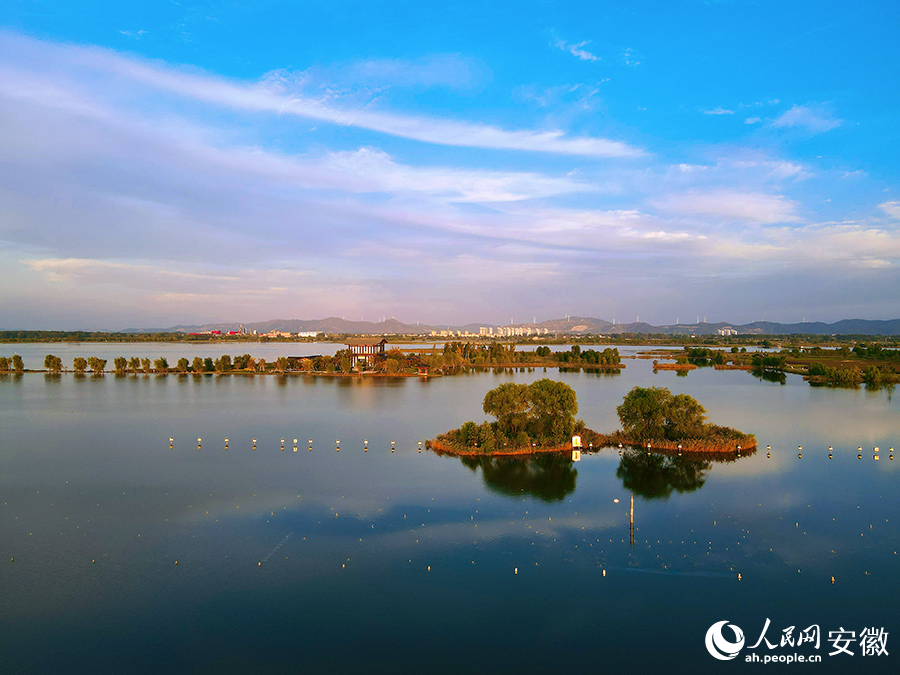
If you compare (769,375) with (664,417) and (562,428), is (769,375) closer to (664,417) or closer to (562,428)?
(664,417)

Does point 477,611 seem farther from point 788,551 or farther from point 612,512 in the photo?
point 788,551

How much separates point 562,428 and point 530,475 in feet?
14.5

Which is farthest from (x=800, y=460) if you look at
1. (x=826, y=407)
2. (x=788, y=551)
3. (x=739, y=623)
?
(x=826, y=407)

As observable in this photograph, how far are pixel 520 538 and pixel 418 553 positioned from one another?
3.02m

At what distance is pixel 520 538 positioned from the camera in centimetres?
1575

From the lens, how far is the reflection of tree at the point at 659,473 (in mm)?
20500

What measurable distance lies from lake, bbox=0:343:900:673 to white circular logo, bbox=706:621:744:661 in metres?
0.14

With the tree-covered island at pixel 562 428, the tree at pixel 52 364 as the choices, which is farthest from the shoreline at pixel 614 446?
the tree at pixel 52 364

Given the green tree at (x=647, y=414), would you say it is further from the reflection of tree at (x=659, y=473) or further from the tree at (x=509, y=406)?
the tree at (x=509, y=406)

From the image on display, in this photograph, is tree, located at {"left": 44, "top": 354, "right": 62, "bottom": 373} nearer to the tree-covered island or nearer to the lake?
the lake

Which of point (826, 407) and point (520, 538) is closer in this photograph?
point (520, 538)

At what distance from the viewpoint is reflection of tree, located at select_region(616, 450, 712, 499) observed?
67.3ft

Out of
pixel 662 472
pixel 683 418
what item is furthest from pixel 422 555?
pixel 683 418

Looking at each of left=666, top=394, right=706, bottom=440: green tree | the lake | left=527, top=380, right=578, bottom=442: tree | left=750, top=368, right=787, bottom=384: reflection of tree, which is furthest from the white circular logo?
left=750, top=368, right=787, bottom=384: reflection of tree
